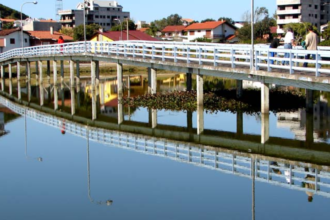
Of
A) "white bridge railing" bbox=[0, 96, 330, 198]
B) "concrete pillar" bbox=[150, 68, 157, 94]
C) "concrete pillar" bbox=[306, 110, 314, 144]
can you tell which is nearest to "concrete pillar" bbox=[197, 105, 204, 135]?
"white bridge railing" bbox=[0, 96, 330, 198]

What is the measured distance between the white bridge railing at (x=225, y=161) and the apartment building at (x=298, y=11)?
81.2m

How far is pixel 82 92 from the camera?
4328 cm

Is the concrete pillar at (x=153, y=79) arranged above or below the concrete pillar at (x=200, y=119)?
above

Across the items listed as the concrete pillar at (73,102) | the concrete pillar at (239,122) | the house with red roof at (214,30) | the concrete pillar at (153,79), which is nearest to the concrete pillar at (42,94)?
the concrete pillar at (73,102)

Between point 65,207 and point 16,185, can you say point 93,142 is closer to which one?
point 16,185

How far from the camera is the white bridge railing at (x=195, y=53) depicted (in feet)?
78.7

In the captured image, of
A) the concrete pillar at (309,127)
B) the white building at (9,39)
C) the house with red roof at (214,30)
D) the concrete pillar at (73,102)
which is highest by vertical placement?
the house with red roof at (214,30)

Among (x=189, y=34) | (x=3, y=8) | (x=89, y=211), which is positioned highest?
(x=3, y=8)

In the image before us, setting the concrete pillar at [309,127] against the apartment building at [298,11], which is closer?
the concrete pillar at [309,127]

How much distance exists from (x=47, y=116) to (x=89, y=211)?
18.2 m

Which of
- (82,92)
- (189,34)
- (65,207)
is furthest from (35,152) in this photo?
(189,34)

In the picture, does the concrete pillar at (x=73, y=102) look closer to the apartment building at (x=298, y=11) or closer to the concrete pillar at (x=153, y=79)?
the concrete pillar at (x=153, y=79)

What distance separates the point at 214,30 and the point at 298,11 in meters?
15.2

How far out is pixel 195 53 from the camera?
28203mm
